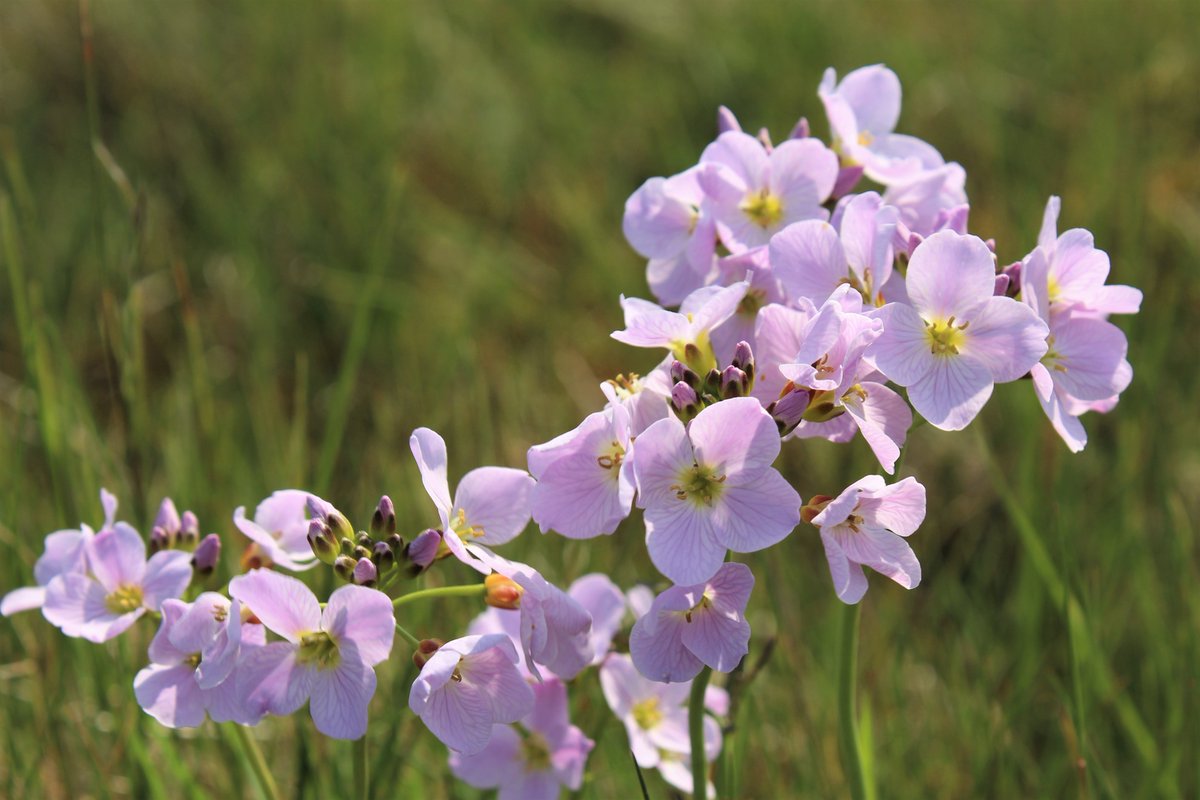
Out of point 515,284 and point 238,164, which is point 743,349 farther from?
Result: point 238,164

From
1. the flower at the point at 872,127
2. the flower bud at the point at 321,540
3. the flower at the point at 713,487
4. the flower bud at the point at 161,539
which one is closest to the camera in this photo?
the flower at the point at 713,487

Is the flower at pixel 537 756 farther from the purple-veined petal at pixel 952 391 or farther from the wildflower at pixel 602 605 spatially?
the purple-veined petal at pixel 952 391

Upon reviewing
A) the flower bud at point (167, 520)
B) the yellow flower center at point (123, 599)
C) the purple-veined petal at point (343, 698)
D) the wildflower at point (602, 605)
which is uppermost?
the purple-veined petal at point (343, 698)

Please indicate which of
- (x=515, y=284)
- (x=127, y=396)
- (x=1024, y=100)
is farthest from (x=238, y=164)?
(x=1024, y=100)

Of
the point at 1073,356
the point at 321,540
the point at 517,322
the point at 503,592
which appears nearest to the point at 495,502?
the point at 503,592

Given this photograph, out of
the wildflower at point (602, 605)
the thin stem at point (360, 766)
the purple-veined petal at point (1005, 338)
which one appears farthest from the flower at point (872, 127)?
the thin stem at point (360, 766)

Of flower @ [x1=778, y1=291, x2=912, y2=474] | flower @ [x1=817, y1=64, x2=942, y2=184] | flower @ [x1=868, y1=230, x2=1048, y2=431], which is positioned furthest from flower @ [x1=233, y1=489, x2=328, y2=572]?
flower @ [x1=817, y1=64, x2=942, y2=184]

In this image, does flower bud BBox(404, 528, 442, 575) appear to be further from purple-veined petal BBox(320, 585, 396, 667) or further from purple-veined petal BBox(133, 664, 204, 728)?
purple-veined petal BBox(133, 664, 204, 728)
